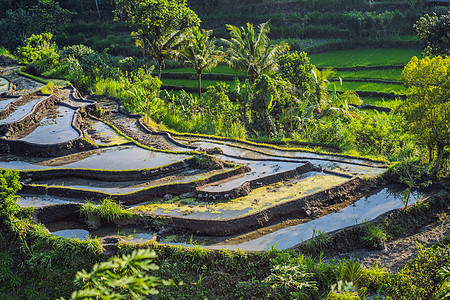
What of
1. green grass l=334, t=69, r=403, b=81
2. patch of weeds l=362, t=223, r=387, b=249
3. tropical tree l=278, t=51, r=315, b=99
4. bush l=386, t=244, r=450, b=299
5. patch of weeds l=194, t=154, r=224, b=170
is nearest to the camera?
bush l=386, t=244, r=450, b=299

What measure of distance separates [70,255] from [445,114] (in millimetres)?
9091

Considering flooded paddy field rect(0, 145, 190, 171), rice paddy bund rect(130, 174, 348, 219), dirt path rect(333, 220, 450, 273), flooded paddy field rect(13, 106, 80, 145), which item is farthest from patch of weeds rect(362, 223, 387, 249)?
flooded paddy field rect(13, 106, 80, 145)

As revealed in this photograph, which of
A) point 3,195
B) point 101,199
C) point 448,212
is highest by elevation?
point 3,195

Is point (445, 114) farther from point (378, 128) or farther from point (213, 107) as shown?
point (213, 107)

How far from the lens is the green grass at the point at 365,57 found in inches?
971

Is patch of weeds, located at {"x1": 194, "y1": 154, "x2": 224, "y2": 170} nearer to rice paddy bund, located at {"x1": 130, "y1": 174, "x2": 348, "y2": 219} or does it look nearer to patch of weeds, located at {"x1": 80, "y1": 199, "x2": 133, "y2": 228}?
rice paddy bund, located at {"x1": 130, "y1": 174, "x2": 348, "y2": 219}

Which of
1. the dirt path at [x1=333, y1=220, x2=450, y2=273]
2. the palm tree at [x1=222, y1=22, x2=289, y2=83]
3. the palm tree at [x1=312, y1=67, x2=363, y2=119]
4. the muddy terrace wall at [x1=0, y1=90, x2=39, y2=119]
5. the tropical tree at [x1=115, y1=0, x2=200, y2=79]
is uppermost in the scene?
the tropical tree at [x1=115, y1=0, x2=200, y2=79]

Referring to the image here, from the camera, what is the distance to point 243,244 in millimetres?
8438

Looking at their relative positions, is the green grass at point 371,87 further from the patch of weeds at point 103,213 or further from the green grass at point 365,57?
the patch of weeds at point 103,213

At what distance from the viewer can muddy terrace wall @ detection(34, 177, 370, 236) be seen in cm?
873

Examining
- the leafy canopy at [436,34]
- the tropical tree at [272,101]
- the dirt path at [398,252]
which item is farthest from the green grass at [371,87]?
the dirt path at [398,252]

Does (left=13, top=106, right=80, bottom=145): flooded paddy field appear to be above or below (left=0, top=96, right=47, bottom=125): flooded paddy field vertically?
below

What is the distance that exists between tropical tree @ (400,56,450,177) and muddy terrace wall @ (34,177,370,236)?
76.8 inches

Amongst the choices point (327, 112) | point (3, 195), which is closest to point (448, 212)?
point (327, 112)
